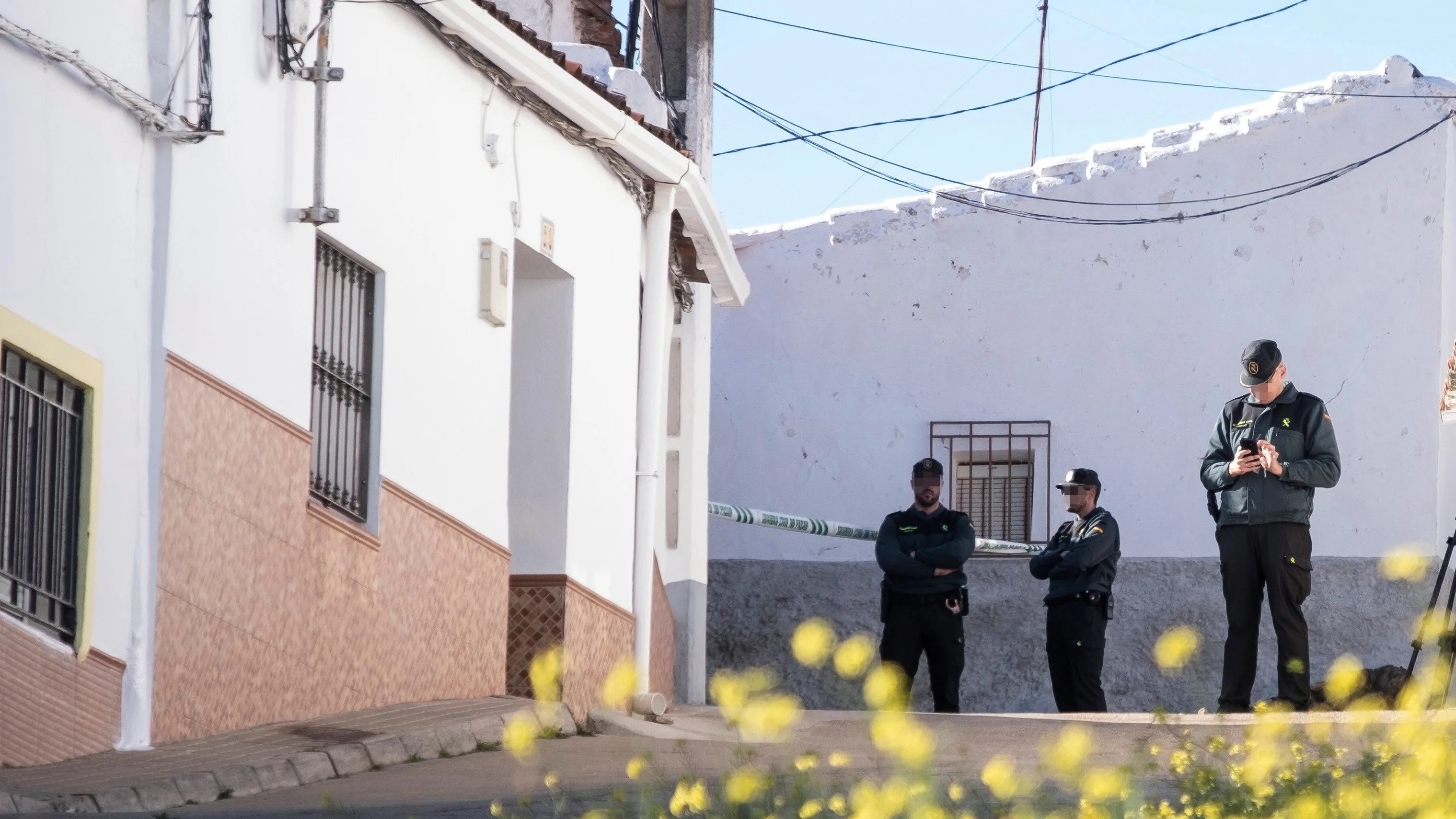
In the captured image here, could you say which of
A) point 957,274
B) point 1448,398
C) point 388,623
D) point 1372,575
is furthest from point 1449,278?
point 388,623

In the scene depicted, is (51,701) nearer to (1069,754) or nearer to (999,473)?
(1069,754)

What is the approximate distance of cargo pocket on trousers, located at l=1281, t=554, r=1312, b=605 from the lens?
9648 mm

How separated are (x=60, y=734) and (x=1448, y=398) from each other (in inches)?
432

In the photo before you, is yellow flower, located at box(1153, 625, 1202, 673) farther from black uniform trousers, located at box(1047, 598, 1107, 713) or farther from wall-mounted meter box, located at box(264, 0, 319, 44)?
black uniform trousers, located at box(1047, 598, 1107, 713)

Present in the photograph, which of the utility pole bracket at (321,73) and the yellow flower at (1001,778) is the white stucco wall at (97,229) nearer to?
the utility pole bracket at (321,73)

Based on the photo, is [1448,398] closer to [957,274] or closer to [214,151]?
[957,274]

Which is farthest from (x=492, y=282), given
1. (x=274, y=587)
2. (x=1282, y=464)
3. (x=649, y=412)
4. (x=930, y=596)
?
(x=1282, y=464)

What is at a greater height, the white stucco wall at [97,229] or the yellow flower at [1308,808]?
the white stucco wall at [97,229]

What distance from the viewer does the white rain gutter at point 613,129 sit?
8891 millimetres

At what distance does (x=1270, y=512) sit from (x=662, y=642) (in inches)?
163

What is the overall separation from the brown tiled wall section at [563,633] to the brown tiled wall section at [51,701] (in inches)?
136

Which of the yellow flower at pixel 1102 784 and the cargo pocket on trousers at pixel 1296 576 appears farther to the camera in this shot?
the cargo pocket on trousers at pixel 1296 576

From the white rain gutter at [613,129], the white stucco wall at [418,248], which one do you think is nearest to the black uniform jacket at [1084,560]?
the white stucco wall at [418,248]

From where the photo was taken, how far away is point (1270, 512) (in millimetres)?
9688
